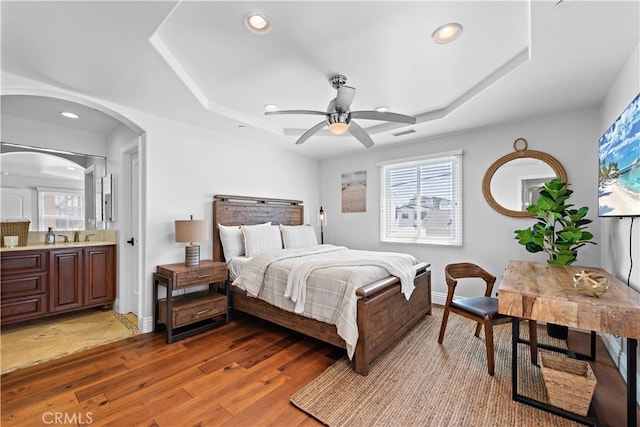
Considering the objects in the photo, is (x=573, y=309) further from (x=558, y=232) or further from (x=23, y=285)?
(x=23, y=285)

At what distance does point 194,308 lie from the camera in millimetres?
2967

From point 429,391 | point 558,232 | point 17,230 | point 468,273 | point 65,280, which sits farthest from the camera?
point 65,280

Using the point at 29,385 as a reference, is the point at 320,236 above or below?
above

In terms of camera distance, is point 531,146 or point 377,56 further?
point 531,146

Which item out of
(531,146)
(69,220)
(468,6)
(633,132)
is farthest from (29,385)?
(531,146)

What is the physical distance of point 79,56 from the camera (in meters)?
1.99

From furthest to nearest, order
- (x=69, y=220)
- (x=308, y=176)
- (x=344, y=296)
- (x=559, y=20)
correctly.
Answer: (x=308, y=176) → (x=69, y=220) → (x=344, y=296) → (x=559, y=20)

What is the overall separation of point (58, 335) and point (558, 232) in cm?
532

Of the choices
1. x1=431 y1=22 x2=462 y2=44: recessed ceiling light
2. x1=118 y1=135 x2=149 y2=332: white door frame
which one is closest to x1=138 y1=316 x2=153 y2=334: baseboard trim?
x1=118 y1=135 x2=149 y2=332: white door frame

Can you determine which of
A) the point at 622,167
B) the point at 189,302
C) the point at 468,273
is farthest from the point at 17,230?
the point at 622,167

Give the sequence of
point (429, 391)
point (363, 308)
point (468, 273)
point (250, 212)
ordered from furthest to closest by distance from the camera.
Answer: point (250, 212), point (468, 273), point (363, 308), point (429, 391)

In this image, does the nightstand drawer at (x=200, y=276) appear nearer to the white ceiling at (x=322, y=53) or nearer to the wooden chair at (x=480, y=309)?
the white ceiling at (x=322, y=53)

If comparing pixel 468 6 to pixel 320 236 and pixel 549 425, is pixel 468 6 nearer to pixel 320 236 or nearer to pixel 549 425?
pixel 549 425

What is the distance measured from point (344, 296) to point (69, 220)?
400 centimetres
